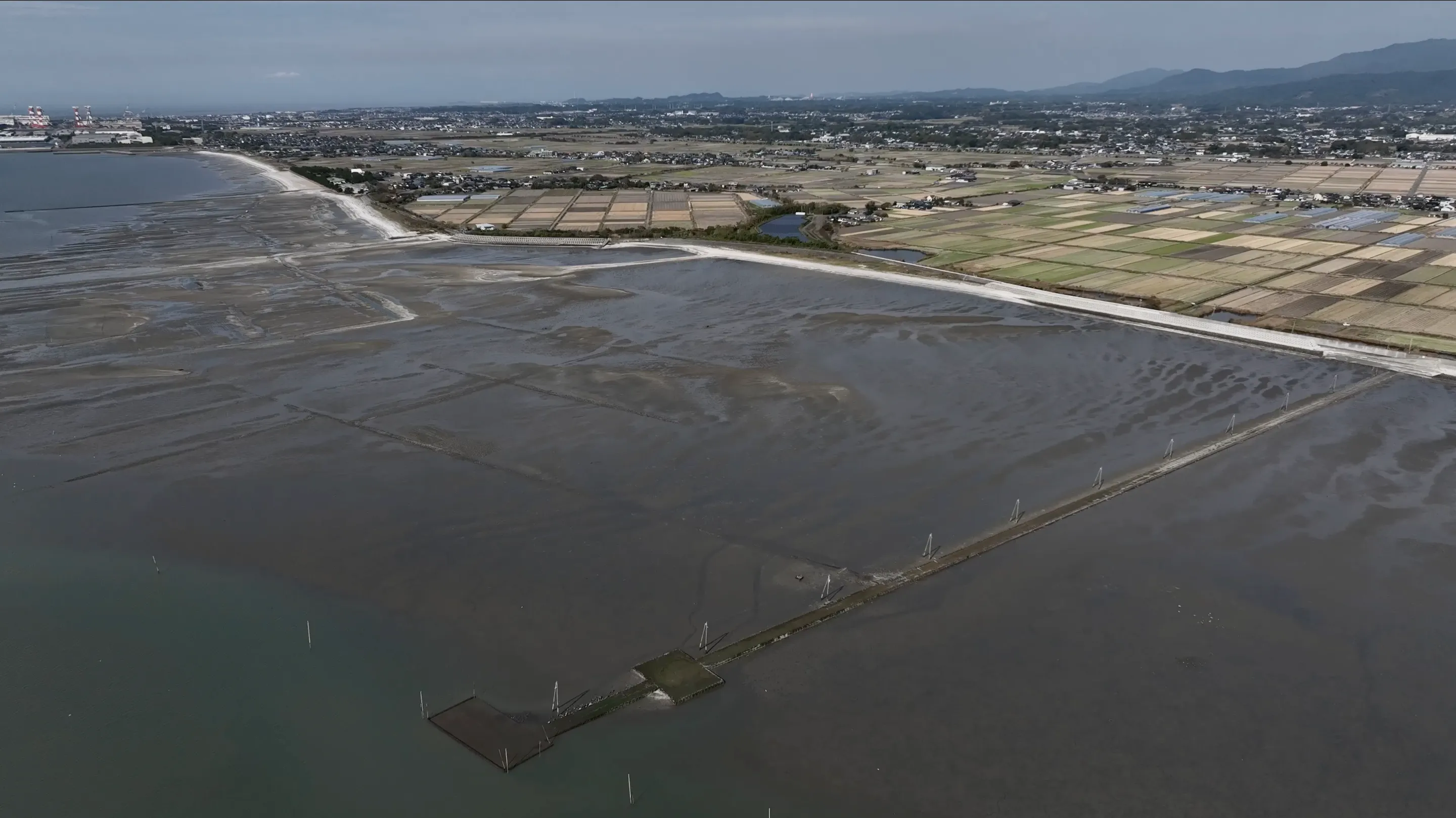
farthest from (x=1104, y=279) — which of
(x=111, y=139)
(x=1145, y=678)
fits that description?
(x=111, y=139)

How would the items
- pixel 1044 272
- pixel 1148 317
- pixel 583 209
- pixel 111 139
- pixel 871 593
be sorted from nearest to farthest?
pixel 871 593 < pixel 1148 317 < pixel 1044 272 < pixel 583 209 < pixel 111 139

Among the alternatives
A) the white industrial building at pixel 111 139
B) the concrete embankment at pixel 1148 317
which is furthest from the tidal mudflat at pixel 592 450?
the white industrial building at pixel 111 139

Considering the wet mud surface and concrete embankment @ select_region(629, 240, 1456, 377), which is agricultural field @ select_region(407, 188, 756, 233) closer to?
concrete embankment @ select_region(629, 240, 1456, 377)

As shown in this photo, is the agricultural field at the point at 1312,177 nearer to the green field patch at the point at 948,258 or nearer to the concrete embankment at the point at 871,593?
the green field patch at the point at 948,258

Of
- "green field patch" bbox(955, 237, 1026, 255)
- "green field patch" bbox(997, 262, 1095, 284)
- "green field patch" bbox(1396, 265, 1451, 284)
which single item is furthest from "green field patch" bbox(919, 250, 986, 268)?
"green field patch" bbox(1396, 265, 1451, 284)

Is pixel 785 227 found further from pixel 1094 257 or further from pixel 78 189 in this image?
pixel 78 189
